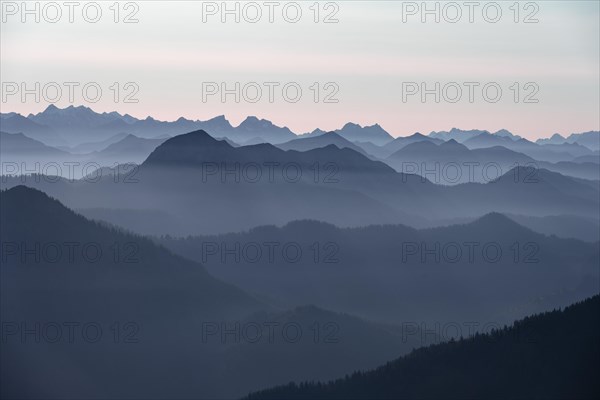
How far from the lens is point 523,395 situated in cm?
19875

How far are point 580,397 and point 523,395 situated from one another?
522 inches

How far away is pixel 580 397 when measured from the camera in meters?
190

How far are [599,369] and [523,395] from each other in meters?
18.4

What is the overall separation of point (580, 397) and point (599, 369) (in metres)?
12.7

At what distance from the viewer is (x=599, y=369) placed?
200 meters
